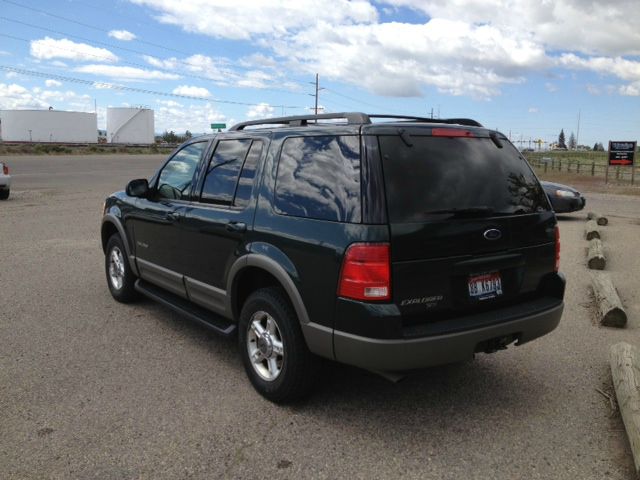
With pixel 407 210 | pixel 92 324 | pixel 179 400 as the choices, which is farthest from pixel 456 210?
pixel 92 324

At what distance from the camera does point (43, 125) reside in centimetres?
9025

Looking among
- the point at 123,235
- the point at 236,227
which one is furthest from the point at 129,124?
the point at 236,227

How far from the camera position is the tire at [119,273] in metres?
5.89

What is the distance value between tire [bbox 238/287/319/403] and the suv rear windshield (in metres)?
0.97

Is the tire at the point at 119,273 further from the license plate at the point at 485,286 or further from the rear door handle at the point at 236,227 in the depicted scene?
the license plate at the point at 485,286

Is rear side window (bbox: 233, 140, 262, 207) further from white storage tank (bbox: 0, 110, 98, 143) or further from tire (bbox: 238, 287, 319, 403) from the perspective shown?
white storage tank (bbox: 0, 110, 98, 143)

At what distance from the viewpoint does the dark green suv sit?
3125 millimetres

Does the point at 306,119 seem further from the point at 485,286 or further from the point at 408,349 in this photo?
the point at 408,349

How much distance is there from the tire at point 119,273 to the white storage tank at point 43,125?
309 feet

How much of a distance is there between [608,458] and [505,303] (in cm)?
102

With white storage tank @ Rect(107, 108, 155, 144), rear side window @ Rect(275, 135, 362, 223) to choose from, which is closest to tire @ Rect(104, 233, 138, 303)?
rear side window @ Rect(275, 135, 362, 223)

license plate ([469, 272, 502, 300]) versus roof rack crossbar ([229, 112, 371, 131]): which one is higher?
roof rack crossbar ([229, 112, 371, 131])

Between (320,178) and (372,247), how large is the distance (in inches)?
24.6

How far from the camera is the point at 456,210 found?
3.34 metres
